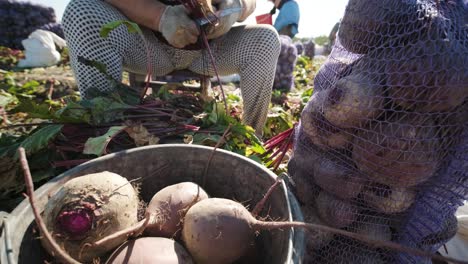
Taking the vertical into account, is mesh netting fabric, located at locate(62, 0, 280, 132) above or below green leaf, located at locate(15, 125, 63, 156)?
above

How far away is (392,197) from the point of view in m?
1.05

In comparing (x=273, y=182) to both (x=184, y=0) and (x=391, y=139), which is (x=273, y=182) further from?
(x=184, y=0)

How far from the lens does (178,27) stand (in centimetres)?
180

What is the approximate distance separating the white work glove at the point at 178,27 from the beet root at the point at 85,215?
4.01ft

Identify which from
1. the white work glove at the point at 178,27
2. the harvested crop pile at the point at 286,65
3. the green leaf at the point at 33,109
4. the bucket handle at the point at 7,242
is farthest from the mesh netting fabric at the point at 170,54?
the harvested crop pile at the point at 286,65

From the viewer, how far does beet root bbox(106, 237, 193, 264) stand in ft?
2.58

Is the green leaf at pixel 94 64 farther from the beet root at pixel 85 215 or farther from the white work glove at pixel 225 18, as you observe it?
the beet root at pixel 85 215

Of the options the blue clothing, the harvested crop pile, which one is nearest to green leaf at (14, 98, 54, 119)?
the harvested crop pile

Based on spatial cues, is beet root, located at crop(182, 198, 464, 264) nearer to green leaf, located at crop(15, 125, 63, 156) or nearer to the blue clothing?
green leaf, located at crop(15, 125, 63, 156)

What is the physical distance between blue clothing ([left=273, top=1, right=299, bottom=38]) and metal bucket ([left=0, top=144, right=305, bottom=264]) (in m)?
5.71

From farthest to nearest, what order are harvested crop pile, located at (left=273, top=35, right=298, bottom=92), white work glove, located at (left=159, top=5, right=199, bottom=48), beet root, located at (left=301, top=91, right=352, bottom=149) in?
harvested crop pile, located at (left=273, top=35, right=298, bottom=92)
white work glove, located at (left=159, top=5, right=199, bottom=48)
beet root, located at (left=301, top=91, right=352, bottom=149)

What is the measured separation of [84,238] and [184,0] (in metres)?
1.54

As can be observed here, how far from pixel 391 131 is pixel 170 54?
179 cm

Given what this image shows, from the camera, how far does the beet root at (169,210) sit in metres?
0.95
